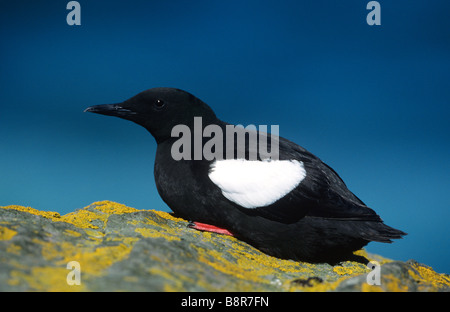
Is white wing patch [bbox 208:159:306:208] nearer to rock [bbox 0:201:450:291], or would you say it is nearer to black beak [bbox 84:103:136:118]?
rock [bbox 0:201:450:291]

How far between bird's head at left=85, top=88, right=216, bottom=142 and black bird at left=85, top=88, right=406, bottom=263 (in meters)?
0.44

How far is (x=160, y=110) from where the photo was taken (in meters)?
4.95

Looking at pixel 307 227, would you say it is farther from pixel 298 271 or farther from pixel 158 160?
pixel 158 160

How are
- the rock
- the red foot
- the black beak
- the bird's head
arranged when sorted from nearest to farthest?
the rock, the red foot, the bird's head, the black beak

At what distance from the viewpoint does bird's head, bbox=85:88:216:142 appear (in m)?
4.92

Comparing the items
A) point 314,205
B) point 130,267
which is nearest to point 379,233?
point 314,205

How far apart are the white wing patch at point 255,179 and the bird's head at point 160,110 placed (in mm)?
979

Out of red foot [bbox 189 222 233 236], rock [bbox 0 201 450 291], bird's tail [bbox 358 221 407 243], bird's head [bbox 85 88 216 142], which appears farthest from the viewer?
bird's head [bbox 85 88 216 142]

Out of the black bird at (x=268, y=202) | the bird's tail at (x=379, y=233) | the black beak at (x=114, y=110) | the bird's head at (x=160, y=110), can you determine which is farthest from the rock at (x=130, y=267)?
the black beak at (x=114, y=110)

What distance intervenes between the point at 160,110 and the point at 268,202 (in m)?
2.02

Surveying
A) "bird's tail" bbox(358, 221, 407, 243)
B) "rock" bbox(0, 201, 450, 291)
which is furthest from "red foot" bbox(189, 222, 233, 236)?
"bird's tail" bbox(358, 221, 407, 243)

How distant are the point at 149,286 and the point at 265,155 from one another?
2.60 metres

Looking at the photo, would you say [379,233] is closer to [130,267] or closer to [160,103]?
[130,267]

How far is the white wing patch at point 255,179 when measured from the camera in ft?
13.5
